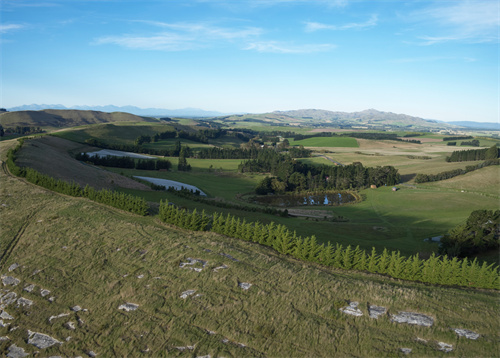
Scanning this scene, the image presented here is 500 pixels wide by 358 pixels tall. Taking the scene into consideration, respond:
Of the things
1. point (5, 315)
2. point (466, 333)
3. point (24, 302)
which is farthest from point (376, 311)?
point (5, 315)

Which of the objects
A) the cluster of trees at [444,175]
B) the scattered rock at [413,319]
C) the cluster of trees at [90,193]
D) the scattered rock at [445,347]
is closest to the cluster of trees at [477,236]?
the scattered rock at [413,319]

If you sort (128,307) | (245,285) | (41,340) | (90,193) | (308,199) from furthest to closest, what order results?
(308,199) → (90,193) → (245,285) → (128,307) → (41,340)

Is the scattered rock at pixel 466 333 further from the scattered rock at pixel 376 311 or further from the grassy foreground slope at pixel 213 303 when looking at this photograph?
the scattered rock at pixel 376 311

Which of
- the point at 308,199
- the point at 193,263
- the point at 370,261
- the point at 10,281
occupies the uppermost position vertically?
the point at 370,261

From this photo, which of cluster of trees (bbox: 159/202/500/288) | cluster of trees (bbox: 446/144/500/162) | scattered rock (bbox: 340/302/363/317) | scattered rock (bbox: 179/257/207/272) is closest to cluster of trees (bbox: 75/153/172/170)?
cluster of trees (bbox: 159/202/500/288)

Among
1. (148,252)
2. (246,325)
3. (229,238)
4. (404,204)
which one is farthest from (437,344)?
(404,204)

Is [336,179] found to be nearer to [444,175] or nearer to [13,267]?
[444,175]

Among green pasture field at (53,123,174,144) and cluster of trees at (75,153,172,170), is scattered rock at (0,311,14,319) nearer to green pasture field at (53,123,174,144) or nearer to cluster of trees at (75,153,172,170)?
cluster of trees at (75,153,172,170)

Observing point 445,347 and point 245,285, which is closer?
point 445,347
